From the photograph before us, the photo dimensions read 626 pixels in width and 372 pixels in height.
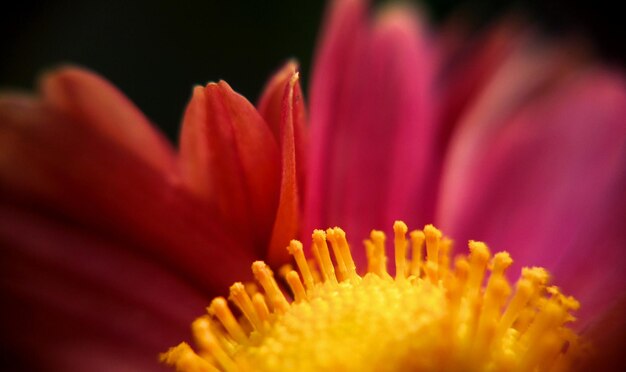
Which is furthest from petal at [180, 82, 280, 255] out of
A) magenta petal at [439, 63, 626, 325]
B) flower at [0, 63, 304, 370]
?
magenta petal at [439, 63, 626, 325]

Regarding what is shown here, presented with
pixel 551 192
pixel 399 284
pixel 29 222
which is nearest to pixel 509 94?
pixel 551 192

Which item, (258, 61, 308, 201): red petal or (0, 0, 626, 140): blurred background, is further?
(0, 0, 626, 140): blurred background

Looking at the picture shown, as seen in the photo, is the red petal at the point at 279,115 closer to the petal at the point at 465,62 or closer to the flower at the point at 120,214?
the flower at the point at 120,214

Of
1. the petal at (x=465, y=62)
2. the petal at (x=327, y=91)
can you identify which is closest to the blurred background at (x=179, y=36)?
the petal at (x=465, y=62)

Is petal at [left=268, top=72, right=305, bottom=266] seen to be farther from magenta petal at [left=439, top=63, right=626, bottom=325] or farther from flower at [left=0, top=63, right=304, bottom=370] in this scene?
magenta petal at [left=439, top=63, right=626, bottom=325]

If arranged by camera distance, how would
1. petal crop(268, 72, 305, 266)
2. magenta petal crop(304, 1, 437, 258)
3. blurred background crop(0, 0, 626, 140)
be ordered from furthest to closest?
blurred background crop(0, 0, 626, 140) < magenta petal crop(304, 1, 437, 258) < petal crop(268, 72, 305, 266)

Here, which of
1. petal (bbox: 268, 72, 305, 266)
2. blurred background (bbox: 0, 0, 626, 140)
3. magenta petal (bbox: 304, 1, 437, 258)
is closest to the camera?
petal (bbox: 268, 72, 305, 266)

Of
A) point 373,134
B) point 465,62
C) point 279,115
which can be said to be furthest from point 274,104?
point 465,62

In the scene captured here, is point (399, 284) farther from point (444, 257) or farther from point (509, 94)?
point (509, 94)
